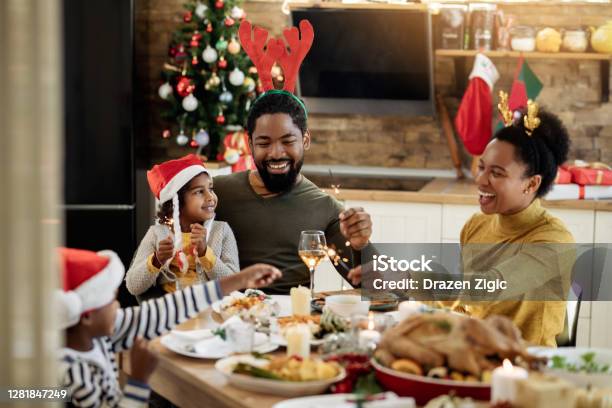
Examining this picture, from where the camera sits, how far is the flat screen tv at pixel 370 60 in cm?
523

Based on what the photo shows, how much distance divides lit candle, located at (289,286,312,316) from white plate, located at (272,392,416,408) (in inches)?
25.8

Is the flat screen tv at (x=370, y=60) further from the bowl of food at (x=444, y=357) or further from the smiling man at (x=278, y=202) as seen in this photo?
the bowl of food at (x=444, y=357)

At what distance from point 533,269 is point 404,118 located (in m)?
2.97

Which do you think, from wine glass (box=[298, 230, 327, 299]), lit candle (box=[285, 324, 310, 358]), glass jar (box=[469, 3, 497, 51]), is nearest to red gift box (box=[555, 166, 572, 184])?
glass jar (box=[469, 3, 497, 51])

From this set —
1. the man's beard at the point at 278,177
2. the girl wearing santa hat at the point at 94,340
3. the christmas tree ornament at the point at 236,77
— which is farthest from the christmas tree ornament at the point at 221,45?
the girl wearing santa hat at the point at 94,340

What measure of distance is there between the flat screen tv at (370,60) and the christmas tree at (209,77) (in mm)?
370

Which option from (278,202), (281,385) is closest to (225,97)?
(278,202)

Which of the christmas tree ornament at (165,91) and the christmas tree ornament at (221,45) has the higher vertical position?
the christmas tree ornament at (221,45)

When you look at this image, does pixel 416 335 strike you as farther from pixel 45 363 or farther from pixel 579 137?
pixel 579 137

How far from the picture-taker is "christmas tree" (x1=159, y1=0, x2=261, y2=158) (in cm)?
531

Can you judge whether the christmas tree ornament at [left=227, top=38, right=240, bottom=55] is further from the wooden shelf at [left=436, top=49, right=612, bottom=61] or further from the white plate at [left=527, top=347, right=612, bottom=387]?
the white plate at [left=527, top=347, right=612, bottom=387]

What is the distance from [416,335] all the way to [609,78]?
374cm

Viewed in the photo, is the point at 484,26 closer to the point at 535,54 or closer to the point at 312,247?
the point at 535,54

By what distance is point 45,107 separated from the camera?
115cm
